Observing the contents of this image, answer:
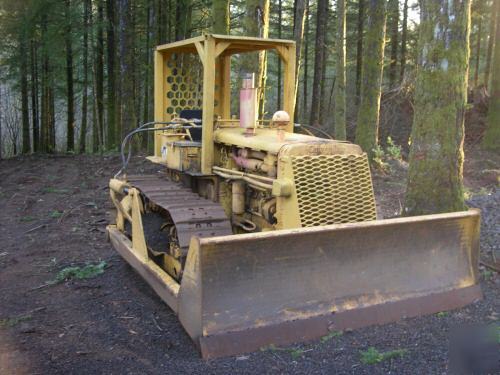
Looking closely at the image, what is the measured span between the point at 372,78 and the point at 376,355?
9.80 meters

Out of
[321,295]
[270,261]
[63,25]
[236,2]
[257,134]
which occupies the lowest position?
[321,295]

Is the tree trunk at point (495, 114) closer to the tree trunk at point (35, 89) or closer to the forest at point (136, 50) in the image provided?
the forest at point (136, 50)

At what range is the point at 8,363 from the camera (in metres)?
4.27

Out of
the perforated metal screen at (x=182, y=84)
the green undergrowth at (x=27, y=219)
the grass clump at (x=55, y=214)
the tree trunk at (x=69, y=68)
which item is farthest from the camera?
the tree trunk at (x=69, y=68)

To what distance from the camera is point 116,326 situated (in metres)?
4.91

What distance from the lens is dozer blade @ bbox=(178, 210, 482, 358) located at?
424 centimetres

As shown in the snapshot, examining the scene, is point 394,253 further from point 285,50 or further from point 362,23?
point 362,23

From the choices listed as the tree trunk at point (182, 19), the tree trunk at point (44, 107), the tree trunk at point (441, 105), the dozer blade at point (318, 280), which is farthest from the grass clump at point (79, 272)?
the tree trunk at point (44, 107)

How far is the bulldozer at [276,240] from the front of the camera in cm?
430

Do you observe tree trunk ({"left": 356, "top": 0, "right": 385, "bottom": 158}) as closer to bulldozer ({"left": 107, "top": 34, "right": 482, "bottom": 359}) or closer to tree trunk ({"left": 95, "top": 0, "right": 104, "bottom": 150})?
bulldozer ({"left": 107, "top": 34, "right": 482, "bottom": 359})

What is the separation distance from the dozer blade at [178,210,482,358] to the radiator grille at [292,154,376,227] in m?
0.42

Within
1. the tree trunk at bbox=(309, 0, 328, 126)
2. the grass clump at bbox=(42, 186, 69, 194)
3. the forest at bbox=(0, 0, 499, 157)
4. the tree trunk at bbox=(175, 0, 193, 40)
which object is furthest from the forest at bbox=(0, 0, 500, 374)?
the tree trunk at bbox=(309, 0, 328, 126)

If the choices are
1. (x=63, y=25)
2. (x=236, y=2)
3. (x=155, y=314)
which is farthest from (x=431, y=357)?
(x=236, y=2)

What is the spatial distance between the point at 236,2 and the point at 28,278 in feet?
63.4
